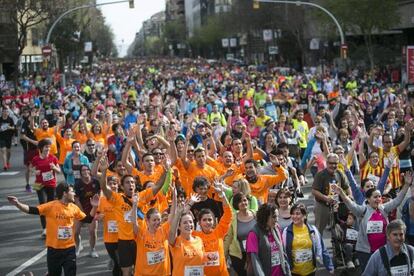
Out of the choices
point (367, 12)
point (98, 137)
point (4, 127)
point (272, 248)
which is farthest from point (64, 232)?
point (367, 12)

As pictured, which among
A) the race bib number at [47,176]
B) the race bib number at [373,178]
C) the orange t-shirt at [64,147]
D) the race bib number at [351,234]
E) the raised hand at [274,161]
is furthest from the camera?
the orange t-shirt at [64,147]

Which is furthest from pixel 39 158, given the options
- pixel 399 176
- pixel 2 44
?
pixel 2 44

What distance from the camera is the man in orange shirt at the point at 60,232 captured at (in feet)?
27.4

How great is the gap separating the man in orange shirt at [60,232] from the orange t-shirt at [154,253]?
1.35 metres

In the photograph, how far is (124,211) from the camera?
27.8 ft

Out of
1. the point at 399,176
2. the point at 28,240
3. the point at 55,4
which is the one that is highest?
the point at 55,4

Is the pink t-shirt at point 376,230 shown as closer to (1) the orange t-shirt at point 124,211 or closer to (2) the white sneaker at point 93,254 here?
(1) the orange t-shirt at point 124,211

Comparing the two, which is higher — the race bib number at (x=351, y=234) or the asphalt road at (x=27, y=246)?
the race bib number at (x=351, y=234)

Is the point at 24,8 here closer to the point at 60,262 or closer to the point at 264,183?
the point at 264,183

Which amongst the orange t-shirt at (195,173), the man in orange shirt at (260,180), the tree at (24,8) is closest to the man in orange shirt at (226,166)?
the orange t-shirt at (195,173)

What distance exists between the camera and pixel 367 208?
7895 millimetres

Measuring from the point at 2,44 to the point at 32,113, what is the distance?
3192 centimetres

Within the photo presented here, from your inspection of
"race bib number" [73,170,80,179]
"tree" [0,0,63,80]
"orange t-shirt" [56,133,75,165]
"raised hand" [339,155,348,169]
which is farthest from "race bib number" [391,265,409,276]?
"tree" [0,0,63,80]

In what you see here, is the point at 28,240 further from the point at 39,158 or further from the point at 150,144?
the point at 150,144
